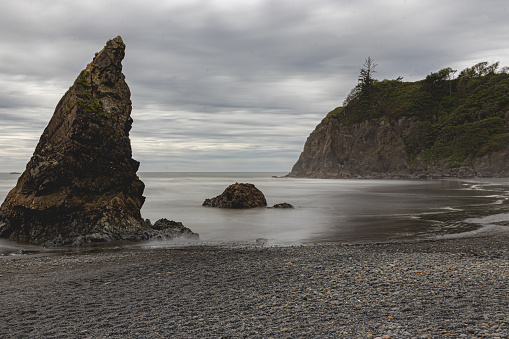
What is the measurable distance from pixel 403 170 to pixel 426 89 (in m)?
28.8

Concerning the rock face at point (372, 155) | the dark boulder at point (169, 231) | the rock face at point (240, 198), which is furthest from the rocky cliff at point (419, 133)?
the dark boulder at point (169, 231)

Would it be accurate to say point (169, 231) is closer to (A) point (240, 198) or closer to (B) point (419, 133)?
(A) point (240, 198)

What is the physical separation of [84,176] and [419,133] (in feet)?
333

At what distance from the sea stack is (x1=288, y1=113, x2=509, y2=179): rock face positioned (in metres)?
86.5

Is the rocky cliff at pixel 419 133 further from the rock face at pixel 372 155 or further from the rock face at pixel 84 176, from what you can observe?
the rock face at pixel 84 176

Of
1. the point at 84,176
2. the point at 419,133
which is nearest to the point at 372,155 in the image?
the point at 419,133

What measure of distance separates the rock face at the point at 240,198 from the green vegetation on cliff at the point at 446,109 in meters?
75.6

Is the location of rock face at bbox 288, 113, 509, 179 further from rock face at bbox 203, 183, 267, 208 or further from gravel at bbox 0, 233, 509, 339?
gravel at bbox 0, 233, 509, 339

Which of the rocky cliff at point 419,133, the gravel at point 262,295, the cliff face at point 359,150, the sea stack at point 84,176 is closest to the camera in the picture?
the gravel at point 262,295

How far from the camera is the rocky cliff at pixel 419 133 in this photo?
8862 centimetres

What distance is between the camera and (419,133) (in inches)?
4048

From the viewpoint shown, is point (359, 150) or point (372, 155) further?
point (359, 150)

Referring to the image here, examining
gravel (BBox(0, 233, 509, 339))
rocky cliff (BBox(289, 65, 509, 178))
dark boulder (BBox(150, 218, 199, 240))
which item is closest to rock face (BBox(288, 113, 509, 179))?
rocky cliff (BBox(289, 65, 509, 178))

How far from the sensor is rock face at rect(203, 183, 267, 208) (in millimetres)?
27203
